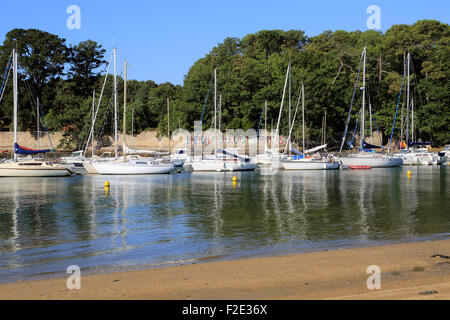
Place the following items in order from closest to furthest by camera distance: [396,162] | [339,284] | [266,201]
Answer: [339,284] → [266,201] → [396,162]

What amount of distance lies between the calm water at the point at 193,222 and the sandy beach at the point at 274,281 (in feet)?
4.58

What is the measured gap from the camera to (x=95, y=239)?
16406 millimetres

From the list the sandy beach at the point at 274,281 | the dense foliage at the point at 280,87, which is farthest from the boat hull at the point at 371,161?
the sandy beach at the point at 274,281

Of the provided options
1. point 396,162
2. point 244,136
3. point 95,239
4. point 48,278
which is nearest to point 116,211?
point 95,239

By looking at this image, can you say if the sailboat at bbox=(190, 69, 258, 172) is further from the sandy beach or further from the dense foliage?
the sandy beach

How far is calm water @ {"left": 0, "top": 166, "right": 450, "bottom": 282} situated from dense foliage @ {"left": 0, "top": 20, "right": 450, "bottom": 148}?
156 feet

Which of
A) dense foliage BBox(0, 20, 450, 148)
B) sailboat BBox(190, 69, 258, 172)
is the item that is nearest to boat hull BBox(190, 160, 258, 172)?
sailboat BBox(190, 69, 258, 172)

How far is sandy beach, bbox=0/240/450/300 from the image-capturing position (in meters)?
9.26

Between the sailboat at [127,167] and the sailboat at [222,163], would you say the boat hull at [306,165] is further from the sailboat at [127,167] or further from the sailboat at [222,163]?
the sailboat at [127,167]

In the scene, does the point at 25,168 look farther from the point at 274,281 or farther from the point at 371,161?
the point at 274,281

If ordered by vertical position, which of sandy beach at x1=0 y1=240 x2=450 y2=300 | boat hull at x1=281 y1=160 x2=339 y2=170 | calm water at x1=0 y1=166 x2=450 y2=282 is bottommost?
calm water at x1=0 y1=166 x2=450 y2=282

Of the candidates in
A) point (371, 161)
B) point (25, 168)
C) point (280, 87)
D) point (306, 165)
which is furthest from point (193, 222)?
point (280, 87)
